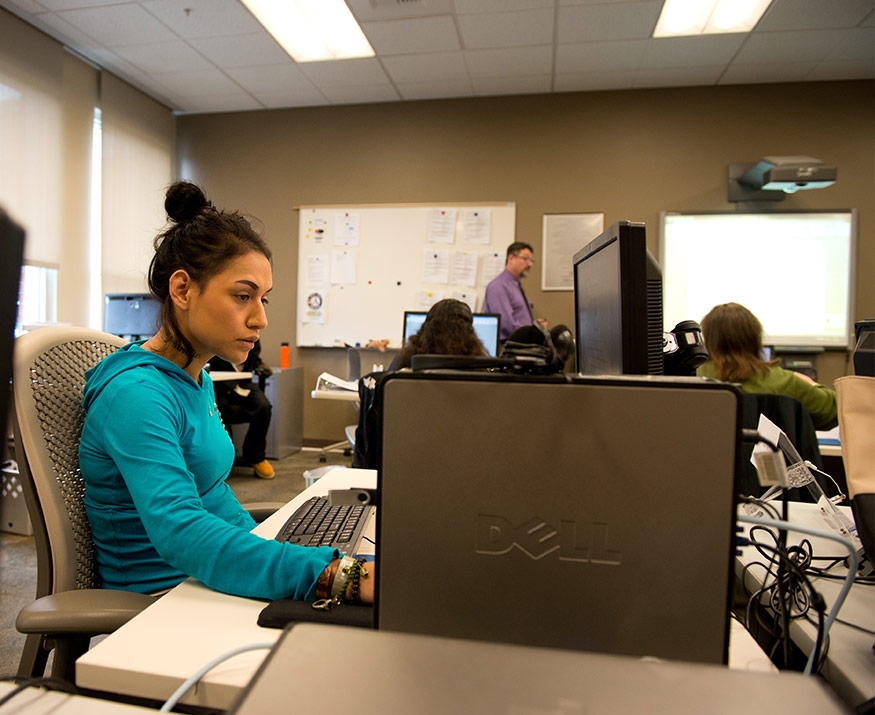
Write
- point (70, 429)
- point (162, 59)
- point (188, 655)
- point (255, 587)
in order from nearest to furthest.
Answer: point (188, 655) < point (255, 587) < point (70, 429) < point (162, 59)

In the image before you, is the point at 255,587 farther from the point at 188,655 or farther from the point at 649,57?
the point at 649,57

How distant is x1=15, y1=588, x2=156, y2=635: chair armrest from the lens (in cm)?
Answer: 69

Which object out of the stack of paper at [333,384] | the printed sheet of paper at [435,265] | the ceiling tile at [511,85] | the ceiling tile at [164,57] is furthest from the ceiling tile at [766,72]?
the ceiling tile at [164,57]

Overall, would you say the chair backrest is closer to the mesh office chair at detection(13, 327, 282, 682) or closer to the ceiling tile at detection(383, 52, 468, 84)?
the mesh office chair at detection(13, 327, 282, 682)

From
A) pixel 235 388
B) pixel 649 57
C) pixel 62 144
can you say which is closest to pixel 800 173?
pixel 649 57

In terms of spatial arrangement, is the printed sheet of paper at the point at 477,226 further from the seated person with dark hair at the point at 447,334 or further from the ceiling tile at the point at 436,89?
the seated person with dark hair at the point at 447,334

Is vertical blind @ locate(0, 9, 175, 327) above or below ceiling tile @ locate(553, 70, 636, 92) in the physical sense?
below

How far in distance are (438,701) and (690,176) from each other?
444cm

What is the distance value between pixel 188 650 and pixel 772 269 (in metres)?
4.40

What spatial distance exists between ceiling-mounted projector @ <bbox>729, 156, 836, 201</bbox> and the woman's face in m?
3.71

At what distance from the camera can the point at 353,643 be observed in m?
0.39

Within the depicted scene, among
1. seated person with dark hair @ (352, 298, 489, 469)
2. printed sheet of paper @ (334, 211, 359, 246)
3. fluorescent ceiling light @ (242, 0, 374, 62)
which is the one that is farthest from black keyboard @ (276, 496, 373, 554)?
printed sheet of paper @ (334, 211, 359, 246)

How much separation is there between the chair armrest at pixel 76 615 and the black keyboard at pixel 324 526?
0.77 ft

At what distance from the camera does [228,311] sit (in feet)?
3.10
